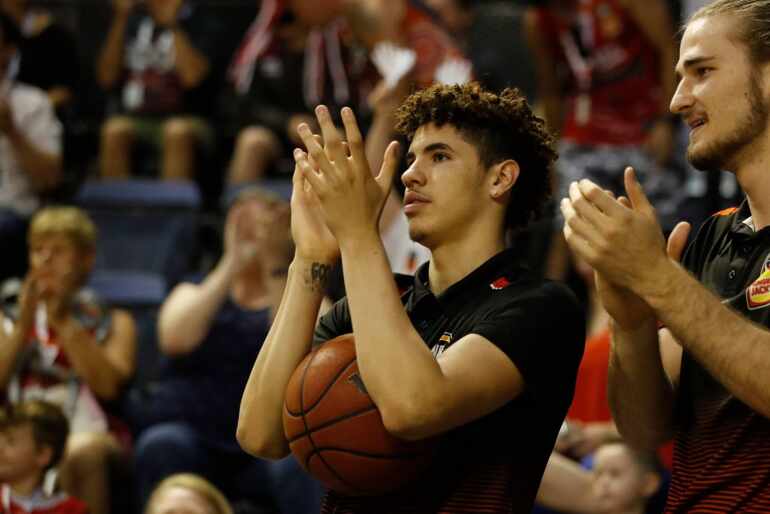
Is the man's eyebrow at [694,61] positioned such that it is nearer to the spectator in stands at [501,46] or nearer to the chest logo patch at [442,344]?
the chest logo patch at [442,344]

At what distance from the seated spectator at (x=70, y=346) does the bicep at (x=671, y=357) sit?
9.72 ft

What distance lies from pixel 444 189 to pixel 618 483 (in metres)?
2.13

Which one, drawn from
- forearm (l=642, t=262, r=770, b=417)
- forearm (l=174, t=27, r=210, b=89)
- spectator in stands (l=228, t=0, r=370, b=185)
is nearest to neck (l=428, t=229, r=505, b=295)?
forearm (l=642, t=262, r=770, b=417)

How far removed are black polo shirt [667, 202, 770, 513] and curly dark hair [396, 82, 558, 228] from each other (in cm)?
43

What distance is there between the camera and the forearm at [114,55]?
8.30 metres

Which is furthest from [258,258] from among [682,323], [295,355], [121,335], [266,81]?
[682,323]

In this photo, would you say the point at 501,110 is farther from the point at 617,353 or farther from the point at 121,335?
the point at 121,335

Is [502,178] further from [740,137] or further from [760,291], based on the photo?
[760,291]

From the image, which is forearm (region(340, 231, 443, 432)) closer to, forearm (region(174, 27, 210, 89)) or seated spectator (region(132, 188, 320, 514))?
seated spectator (region(132, 188, 320, 514))

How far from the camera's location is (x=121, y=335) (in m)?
5.94

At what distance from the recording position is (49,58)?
315 inches

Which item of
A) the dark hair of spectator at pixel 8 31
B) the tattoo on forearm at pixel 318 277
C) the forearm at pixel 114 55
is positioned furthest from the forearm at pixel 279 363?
the forearm at pixel 114 55

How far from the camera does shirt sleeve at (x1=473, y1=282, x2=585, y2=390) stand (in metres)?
2.90

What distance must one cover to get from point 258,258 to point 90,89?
11.3 feet
